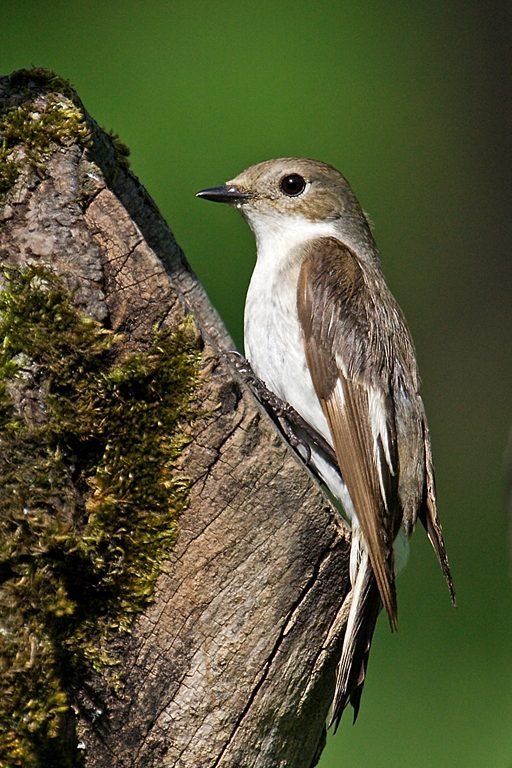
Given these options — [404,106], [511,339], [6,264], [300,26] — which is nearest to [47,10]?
[300,26]

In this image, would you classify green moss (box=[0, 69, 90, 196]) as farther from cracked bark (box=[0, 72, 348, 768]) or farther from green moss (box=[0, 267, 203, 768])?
green moss (box=[0, 267, 203, 768])

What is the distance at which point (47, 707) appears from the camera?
310 centimetres

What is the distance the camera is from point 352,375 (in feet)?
15.0

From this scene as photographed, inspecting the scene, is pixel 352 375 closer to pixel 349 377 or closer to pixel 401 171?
pixel 349 377

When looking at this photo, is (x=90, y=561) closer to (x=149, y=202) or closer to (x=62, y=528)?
(x=62, y=528)

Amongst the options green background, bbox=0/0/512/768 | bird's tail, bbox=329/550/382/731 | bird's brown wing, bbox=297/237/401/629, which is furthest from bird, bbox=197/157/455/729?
green background, bbox=0/0/512/768

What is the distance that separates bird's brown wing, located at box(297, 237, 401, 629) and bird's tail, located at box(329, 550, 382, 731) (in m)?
0.35

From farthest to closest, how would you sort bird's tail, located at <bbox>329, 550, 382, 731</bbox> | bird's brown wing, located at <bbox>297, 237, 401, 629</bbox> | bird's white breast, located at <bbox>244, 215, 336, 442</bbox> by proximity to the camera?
1. bird's white breast, located at <bbox>244, 215, 336, 442</bbox>
2. bird's brown wing, located at <bbox>297, 237, 401, 629</bbox>
3. bird's tail, located at <bbox>329, 550, 382, 731</bbox>

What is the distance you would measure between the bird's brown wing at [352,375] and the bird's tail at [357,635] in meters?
→ 0.35

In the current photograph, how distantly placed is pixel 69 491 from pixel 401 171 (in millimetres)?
7904

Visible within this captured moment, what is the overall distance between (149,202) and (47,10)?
575cm

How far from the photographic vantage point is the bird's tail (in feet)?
11.7

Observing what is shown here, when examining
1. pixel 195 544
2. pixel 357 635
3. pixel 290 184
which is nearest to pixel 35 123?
pixel 195 544

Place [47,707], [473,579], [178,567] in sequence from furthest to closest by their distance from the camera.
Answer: [473,579] < [178,567] < [47,707]
